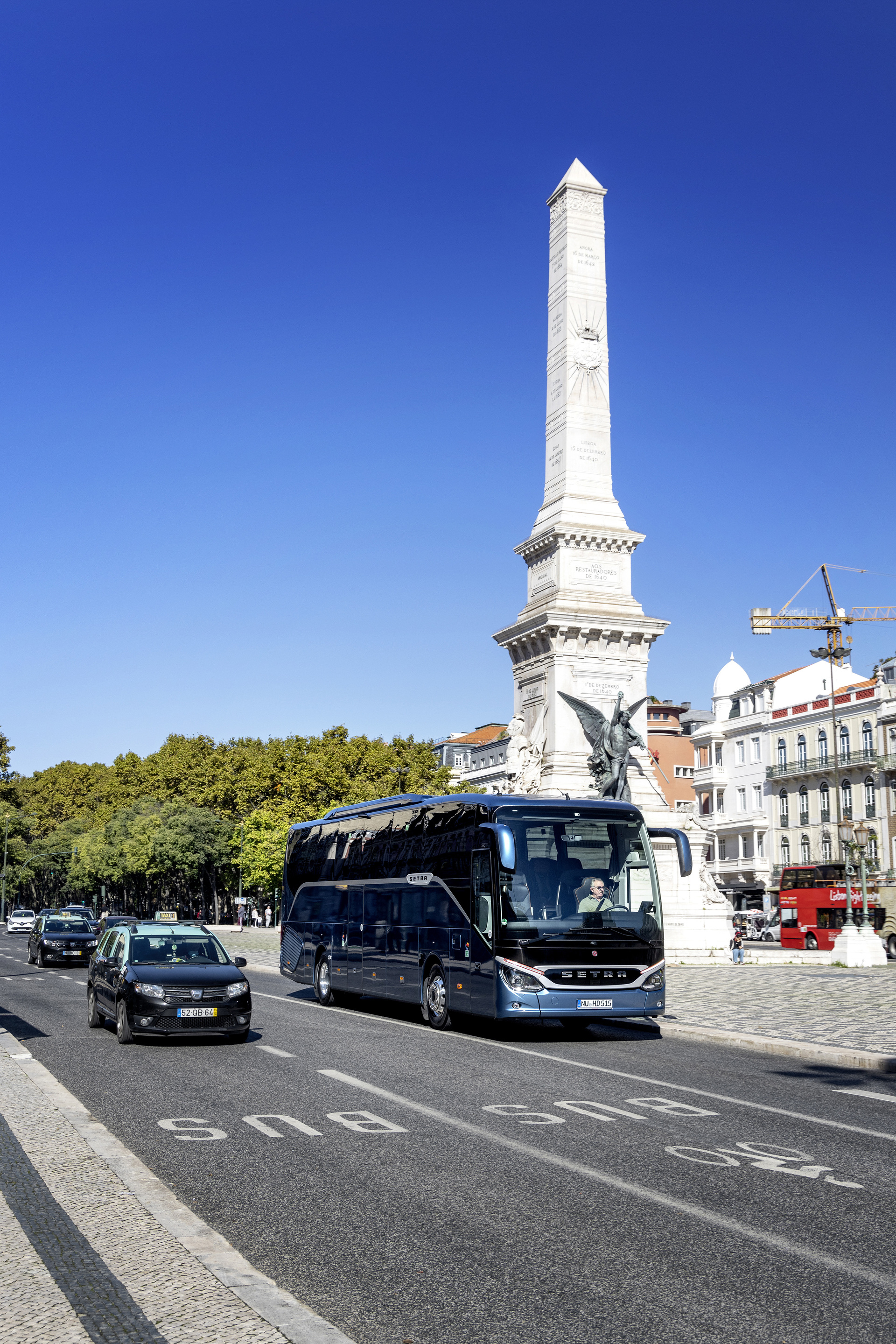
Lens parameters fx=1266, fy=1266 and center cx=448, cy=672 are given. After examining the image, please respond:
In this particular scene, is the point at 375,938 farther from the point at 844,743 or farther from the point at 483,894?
the point at 844,743

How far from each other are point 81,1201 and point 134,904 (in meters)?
100

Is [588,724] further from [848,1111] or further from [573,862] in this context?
[848,1111]

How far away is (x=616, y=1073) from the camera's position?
13.3m

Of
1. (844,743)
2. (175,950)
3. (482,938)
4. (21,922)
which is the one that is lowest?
(21,922)

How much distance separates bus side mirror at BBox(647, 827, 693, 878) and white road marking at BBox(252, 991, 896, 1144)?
3.55m

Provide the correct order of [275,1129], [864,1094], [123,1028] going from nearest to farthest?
1. [275,1129]
2. [864,1094]
3. [123,1028]

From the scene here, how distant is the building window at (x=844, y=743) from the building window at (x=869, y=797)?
2030 millimetres

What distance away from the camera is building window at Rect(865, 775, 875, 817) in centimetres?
7144

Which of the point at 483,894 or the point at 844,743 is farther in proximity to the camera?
the point at 844,743

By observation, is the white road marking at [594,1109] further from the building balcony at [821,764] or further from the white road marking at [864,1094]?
the building balcony at [821,764]

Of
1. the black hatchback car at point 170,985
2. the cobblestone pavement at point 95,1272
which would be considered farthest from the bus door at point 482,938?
the cobblestone pavement at point 95,1272

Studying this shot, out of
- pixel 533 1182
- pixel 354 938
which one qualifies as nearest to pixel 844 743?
pixel 354 938

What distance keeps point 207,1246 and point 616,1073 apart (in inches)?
304

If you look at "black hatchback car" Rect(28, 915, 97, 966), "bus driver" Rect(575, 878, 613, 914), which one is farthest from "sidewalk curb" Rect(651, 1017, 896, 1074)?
"black hatchback car" Rect(28, 915, 97, 966)
